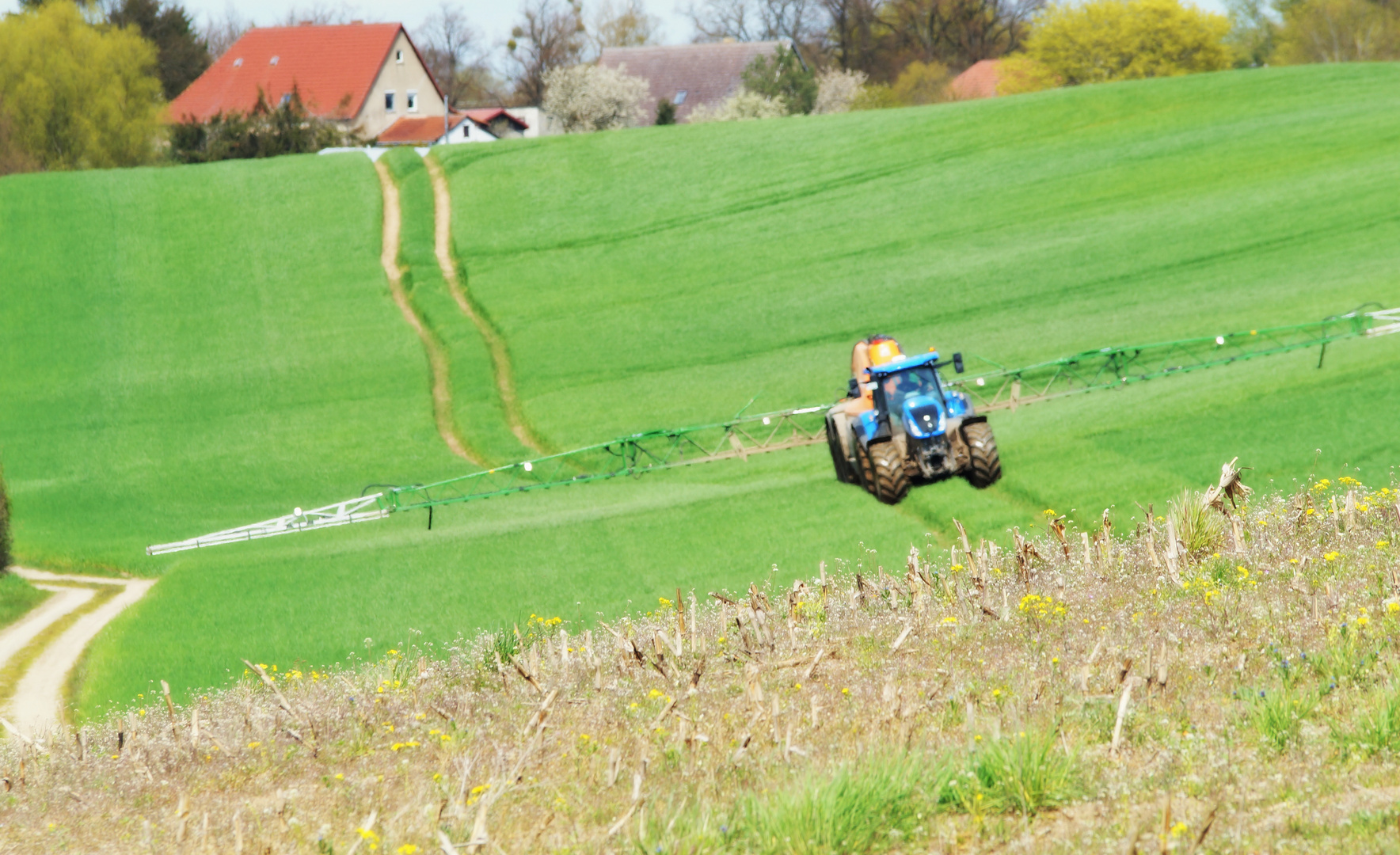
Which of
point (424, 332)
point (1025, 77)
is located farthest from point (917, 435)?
point (1025, 77)

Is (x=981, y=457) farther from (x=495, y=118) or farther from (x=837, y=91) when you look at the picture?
(x=837, y=91)

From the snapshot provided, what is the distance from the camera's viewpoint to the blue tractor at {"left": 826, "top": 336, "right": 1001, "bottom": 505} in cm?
2064

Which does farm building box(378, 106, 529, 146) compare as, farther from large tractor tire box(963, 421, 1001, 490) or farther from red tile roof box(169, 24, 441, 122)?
large tractor tire box(963, 421, 1001, 490)

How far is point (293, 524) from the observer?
2519 centimetres

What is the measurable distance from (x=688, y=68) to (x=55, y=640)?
78.8m

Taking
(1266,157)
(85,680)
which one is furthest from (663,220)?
(85,680)

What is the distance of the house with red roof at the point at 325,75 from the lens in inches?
3260

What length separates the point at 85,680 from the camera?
16859 millimetres

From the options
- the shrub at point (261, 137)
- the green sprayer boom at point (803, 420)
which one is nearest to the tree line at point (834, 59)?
the shrub at point (261, 137)

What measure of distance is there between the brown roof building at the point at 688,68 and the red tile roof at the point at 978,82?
13314mm

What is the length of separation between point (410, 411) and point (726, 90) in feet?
203

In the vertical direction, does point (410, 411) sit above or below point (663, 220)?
below

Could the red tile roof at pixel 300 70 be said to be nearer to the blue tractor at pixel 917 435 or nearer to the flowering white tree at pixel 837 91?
the flowering white tree at pixel 837 91

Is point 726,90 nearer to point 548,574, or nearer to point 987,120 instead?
point 987,120
